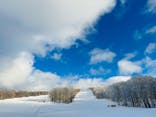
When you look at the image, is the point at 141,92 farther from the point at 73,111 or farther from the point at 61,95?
the point at 61,95

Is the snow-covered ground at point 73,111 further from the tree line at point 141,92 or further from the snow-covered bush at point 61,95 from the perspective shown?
the snow-covered bush at point 61,95

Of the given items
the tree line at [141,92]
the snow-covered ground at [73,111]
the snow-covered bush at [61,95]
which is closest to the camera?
the snow-covered ground at [73,111]

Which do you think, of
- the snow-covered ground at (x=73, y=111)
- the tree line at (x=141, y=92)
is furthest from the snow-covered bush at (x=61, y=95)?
the snow-covered ground at (x=73, y=111)

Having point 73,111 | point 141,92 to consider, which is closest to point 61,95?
point 141,92

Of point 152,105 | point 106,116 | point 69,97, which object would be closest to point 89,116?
point 106,116

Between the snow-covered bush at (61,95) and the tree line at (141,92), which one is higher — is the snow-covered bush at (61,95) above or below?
above

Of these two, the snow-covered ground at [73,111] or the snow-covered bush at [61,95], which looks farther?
the snow-covered bush at [61,95]

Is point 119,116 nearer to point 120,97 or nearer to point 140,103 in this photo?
point 140,103

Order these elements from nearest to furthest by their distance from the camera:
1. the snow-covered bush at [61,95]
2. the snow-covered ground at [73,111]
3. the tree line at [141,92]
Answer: the snow-covered ground at [73,111]
the tree line at [141,92]
the snow-covered bush at [61,95]

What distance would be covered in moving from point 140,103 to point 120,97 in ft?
53.4

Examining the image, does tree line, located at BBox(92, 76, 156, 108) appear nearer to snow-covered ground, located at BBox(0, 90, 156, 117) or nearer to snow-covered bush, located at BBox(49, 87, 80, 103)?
snow-covered ground, located at BBox(0, 90, 156, 117)

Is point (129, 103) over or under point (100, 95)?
under

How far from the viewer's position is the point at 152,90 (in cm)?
8194

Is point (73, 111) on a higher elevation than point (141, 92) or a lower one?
lower
